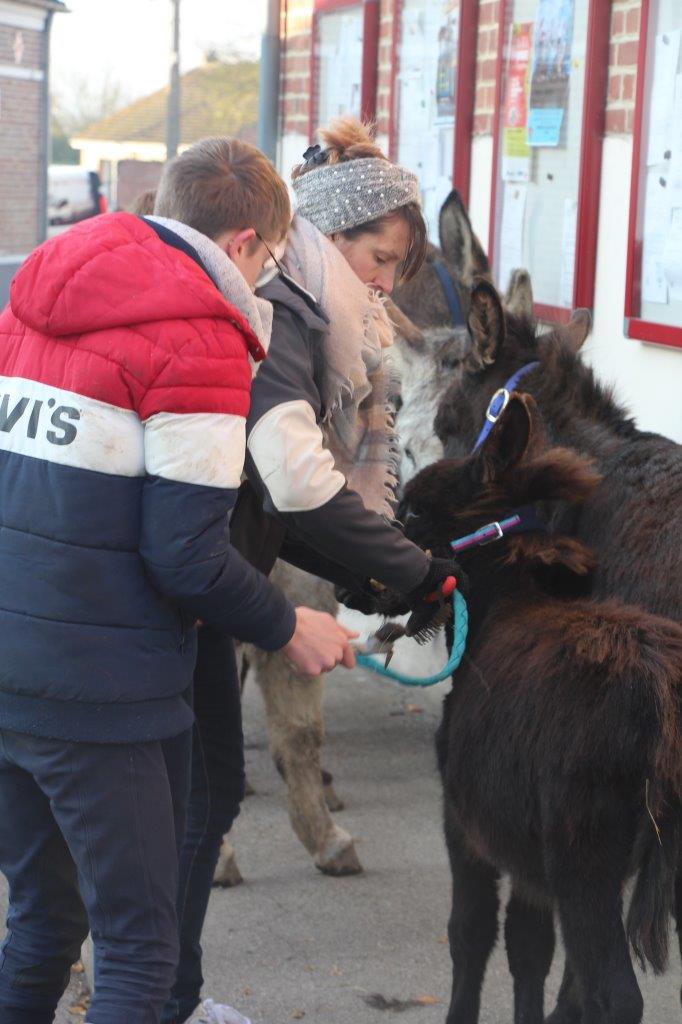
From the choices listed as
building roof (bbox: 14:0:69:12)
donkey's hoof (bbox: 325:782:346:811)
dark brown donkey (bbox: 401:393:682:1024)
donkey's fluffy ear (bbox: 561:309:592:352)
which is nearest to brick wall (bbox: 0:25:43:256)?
building roof (bbox: 14:0:69:12)

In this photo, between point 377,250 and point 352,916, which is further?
point 352,916

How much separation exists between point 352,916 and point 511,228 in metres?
3.59

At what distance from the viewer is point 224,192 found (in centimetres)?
251

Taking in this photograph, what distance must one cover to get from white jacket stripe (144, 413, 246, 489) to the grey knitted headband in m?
0.91

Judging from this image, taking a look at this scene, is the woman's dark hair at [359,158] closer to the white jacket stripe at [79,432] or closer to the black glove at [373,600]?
the black glove at [373,600]

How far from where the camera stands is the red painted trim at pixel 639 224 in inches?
199

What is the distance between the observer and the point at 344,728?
6070mm

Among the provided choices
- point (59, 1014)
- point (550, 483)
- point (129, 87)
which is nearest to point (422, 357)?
point (550, 483)

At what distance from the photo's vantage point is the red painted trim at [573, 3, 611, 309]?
5.43 m

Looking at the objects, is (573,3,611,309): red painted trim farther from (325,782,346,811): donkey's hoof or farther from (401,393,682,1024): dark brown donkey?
(401,393,682,1024): dark brown donkey

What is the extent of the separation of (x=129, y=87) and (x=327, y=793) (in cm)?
6658

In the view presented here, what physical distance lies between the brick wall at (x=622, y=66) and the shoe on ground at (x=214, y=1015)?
3.80 m

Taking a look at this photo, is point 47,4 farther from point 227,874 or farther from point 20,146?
point 227,874

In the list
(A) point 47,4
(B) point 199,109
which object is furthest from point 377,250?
(B) point 199,109
